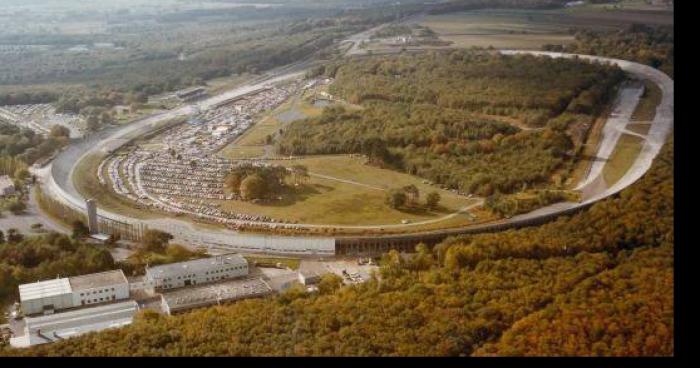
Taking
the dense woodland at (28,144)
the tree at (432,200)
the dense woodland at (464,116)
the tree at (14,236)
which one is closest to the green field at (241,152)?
the dense woodland at (464,116)

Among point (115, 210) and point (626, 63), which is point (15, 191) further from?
point (626, 63)

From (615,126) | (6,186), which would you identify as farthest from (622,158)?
(6,186)

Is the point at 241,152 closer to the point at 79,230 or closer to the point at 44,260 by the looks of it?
the point at 79,230

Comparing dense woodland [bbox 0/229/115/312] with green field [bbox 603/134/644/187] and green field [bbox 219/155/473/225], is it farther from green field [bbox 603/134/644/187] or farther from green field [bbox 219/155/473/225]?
green field [bbox 603/134/644/187]

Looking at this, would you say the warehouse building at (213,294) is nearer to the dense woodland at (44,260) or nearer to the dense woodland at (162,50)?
the dense woodland at (44,260)

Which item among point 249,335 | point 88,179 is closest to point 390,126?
point 88,179

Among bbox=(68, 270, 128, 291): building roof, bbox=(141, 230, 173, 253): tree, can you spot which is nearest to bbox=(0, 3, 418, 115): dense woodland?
bbox=(141, 230, 173, 253): tree
